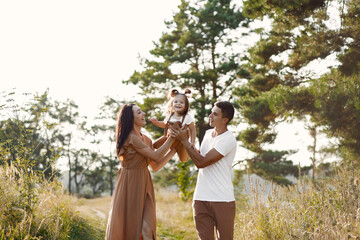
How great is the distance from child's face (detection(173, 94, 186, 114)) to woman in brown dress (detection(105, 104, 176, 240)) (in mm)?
435

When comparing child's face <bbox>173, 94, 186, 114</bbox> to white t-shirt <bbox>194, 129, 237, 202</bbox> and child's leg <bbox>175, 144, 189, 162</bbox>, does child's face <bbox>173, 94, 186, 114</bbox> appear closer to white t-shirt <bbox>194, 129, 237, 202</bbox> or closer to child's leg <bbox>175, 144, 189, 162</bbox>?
child's leg <bbox>175, 144, 189, 162</bbox>

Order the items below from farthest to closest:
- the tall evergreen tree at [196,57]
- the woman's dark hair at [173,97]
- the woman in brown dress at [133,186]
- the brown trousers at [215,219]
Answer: the tall evergreen tree at [196,57] → the woman's dark hair at [173,97] → the woman in brown dress at [133,186] → the brown trousers at [215,219]

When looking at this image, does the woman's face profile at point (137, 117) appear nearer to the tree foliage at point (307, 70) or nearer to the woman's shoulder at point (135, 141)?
the woman's shoulder at point (135, 141)

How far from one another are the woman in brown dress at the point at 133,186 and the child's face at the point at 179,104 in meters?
0.43

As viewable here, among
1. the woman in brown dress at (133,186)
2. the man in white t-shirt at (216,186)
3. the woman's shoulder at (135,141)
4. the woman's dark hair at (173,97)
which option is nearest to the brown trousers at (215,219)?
the man in white t-shirt at (216,186)

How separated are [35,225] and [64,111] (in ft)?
117

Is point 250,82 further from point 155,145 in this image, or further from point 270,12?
point 155,145

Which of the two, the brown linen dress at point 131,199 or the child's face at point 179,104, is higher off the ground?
the child's face at point 179,104

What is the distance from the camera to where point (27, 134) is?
242 inches

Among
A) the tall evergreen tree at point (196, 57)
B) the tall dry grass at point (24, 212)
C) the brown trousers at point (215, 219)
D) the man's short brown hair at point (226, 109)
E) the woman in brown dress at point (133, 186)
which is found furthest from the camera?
the tall evergreen tree at point (196, 57)

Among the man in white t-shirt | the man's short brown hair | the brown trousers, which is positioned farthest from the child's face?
the brown trousers

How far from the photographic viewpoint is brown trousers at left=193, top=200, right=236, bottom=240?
154 inches

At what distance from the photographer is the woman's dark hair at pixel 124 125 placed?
13.4 feet

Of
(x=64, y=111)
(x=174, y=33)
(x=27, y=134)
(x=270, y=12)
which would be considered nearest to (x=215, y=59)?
(x=174, y=33)
